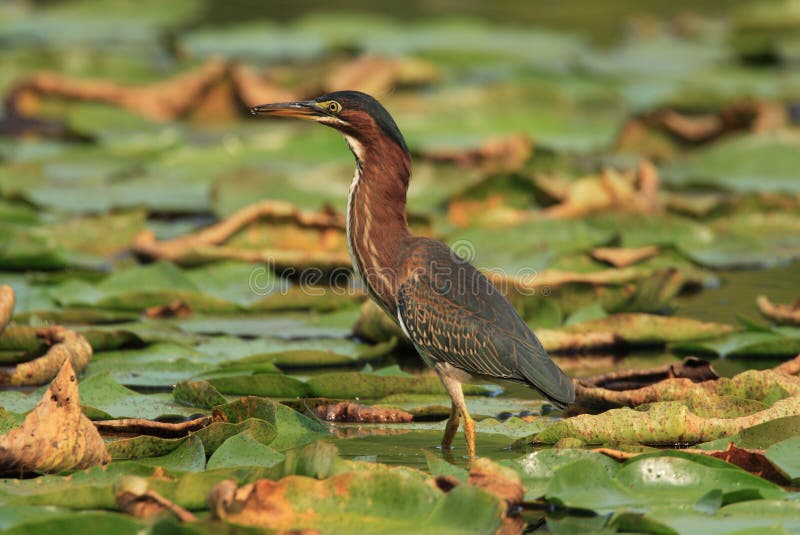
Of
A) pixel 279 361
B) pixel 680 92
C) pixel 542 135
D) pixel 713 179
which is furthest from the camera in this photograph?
pixel 680 92

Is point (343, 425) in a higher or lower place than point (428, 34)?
lower

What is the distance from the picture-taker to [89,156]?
1027 cm

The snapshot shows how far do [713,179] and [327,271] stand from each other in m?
4.02

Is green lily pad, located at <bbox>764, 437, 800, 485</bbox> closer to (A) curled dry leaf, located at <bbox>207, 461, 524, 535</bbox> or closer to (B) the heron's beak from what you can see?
(A) curled dry leaf, located at <bbox>207, 461, 524, 535</bbox>

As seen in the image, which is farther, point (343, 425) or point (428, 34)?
point (428, 34)

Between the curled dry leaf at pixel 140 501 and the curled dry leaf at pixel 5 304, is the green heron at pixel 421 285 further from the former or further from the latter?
the curled dry leaf at pixel 140 501

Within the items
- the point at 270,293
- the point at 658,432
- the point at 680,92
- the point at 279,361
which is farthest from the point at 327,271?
the point at 680,92

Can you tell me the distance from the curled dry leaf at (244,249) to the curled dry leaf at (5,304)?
182 cm

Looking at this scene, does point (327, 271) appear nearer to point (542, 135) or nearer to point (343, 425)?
point (343, 425)

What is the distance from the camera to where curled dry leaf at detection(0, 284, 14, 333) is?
5.45 metres

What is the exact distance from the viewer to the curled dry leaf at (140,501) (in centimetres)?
361

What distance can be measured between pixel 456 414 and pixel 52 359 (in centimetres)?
175

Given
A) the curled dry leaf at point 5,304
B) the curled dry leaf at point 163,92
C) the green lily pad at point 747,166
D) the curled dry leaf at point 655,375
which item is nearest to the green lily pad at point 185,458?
the curled dry leaf at point 5,304

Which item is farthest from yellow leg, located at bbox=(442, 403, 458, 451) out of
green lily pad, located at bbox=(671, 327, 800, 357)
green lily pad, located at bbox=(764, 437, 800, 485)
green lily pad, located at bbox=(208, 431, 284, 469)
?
green lily pad, located at bbox=(671, 327, 800, 357)
